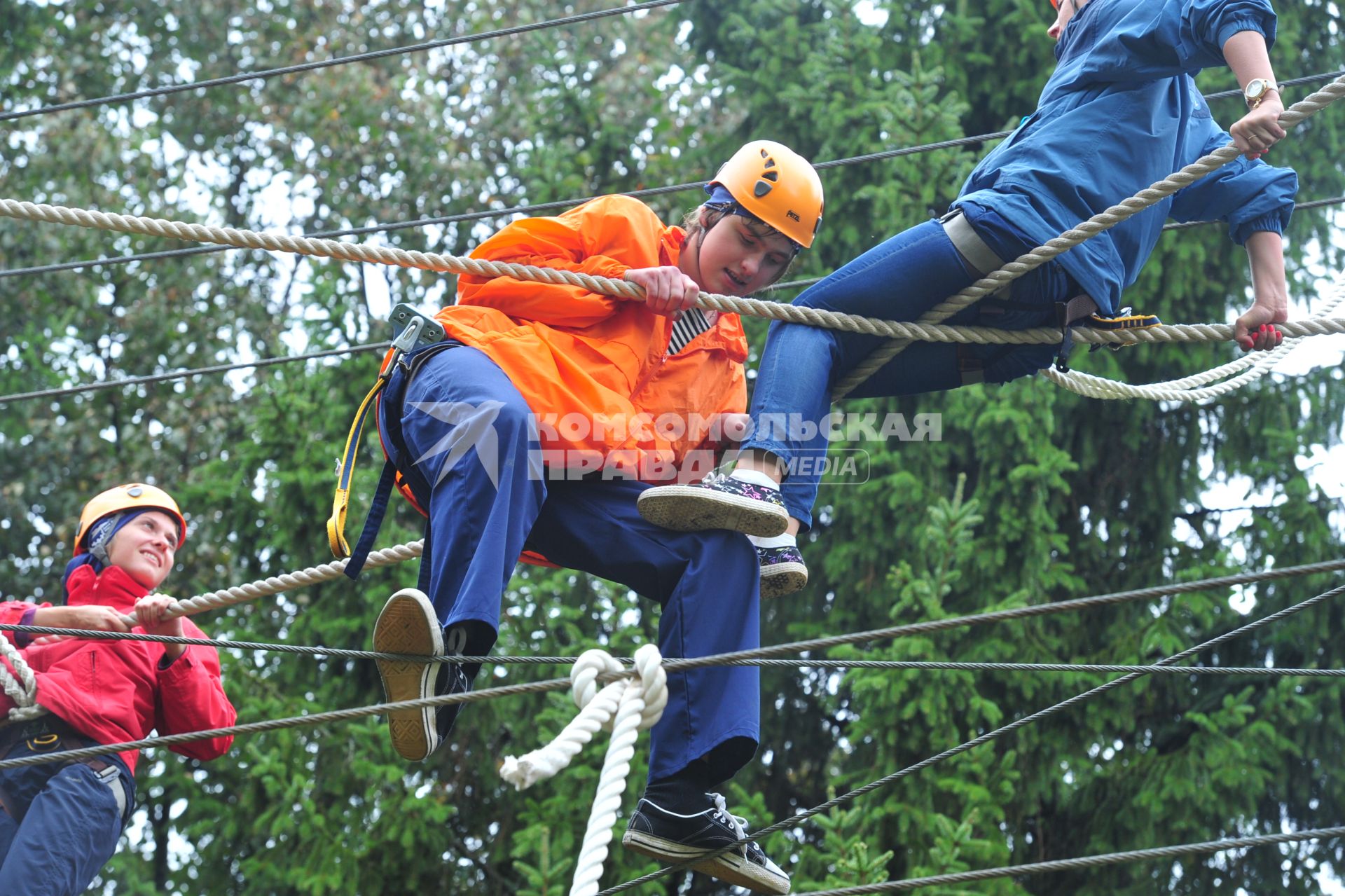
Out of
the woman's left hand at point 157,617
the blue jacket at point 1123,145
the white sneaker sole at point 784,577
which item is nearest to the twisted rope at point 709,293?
the blue jacket at point 1123,145

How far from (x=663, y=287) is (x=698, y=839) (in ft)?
3.70

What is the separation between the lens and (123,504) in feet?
14.6

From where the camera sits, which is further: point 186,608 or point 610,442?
point 186,608

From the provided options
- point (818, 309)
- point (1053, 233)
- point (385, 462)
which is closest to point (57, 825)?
point (385, 462)

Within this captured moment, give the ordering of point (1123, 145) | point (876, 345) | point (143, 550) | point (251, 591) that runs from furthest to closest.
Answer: point (143, 550) → point (251, 591) → point (876, 345) → point (1123, 145)

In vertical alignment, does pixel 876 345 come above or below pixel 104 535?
above

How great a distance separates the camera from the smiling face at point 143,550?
4.41 m

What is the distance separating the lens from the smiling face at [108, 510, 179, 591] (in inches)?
174

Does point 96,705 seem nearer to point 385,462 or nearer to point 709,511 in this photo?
point 385,462

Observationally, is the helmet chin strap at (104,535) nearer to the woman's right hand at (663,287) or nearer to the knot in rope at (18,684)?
the knot in rope at (18,684)

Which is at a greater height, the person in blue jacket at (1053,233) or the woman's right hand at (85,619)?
the person in blue jacket at (1053,233)

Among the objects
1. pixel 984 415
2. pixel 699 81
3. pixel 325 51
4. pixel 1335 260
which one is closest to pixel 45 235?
pixel 325 51

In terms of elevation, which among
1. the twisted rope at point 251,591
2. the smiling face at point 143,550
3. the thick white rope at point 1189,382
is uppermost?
the thick white rope at point 1189,382

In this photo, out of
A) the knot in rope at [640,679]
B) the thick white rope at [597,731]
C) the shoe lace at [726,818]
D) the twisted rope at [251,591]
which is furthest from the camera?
the twisted rope at [251,591]
